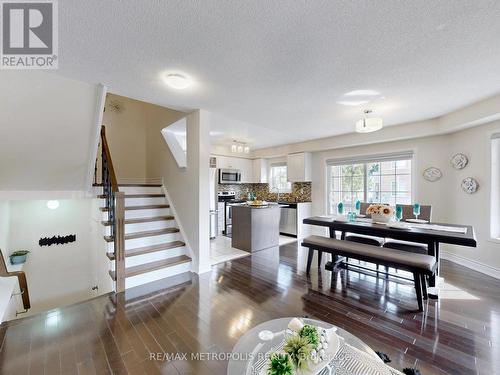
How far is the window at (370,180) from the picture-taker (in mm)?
4457

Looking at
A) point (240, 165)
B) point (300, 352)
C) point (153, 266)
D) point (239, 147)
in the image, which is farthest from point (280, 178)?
point (300, 352)

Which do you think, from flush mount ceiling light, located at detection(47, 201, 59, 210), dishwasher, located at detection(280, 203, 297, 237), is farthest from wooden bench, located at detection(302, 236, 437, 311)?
flush mount ceiling light, located at detection(47, 201, 59, 210)

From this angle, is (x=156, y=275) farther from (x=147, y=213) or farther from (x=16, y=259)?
(x=16, y=259)

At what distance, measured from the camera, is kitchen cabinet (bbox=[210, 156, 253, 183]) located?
6.25 meters

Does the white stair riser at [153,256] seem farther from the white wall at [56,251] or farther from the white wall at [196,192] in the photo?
the white wall at [56,251]

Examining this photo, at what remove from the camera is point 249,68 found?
2.09 m

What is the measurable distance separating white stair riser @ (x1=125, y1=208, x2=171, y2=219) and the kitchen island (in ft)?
4.71

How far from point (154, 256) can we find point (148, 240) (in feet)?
0.96

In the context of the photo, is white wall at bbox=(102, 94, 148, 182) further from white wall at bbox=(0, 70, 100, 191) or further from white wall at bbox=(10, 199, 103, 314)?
white wall at bbox=(0, 70, 100, 191)

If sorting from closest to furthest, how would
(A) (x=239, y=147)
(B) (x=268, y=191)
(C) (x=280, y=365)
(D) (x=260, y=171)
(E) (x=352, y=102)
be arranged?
(C) (x=280, y=365) → (E) (x=352, y=102) → (A) (x=239, y=147) → (D) (x=260, y=171) → (B) (x=268, y=191)

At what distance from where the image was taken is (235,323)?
2092 mm

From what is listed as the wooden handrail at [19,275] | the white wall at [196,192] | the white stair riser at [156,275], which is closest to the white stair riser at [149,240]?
the white wall at [196,192]

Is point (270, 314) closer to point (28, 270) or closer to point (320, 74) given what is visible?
point (320, 74)

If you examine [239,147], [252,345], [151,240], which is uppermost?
[239,147]
